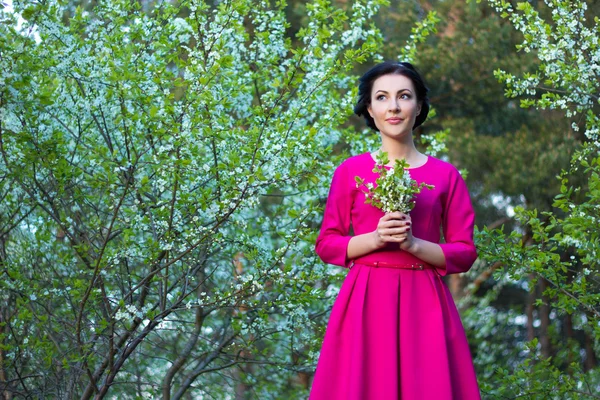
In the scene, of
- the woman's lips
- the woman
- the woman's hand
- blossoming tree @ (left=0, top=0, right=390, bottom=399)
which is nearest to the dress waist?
the woman

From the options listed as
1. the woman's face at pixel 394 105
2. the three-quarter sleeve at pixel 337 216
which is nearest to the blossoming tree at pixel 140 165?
the three-quarter sleeve at pixel 337 216

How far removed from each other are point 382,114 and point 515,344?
1036 cm

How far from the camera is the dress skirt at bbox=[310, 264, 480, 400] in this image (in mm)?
2785

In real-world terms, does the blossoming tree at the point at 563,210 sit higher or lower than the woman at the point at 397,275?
higher

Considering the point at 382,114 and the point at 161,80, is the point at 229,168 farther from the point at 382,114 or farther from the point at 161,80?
the point at 382,114

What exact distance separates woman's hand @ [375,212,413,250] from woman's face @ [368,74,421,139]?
405mm

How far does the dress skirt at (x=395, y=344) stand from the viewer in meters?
2.79

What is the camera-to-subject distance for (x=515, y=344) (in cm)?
1273

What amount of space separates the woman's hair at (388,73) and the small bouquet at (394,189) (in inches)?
16.8

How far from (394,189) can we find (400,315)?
44 cm

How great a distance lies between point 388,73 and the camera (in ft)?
10.2

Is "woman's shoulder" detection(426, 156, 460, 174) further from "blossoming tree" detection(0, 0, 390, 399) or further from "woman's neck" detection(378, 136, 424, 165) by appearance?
"blossoming tree" detection(0, 0, 390, 399)

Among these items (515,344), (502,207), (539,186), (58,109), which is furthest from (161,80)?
(515,344)

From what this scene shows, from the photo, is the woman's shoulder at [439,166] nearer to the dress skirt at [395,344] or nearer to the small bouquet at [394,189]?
the small bouquet at [394,189]
